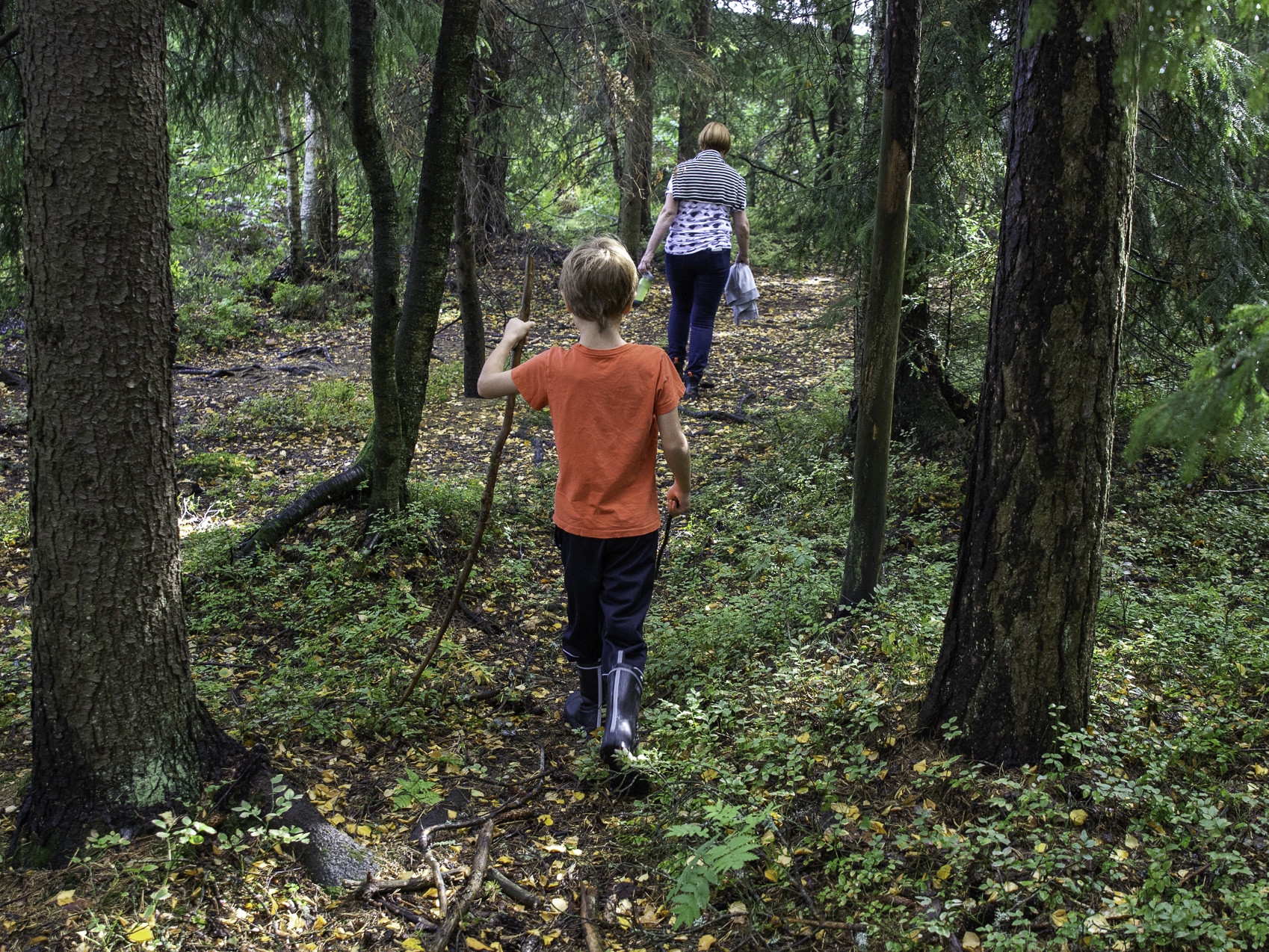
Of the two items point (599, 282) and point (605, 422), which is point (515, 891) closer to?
point (605, 422)

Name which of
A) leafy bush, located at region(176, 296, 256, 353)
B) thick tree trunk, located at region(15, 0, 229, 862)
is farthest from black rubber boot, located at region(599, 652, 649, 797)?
leafy bush, located at region(176, 296, 256, 353)

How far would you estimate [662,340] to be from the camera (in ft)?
38.7

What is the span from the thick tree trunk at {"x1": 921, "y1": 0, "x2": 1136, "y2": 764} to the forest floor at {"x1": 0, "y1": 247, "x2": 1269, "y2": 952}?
23cm

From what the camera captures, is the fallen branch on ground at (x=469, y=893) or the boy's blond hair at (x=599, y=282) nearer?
A: the fallen branch on ground at (x=469, y=893)

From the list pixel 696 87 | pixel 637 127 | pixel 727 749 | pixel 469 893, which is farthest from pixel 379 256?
pixel 696 87

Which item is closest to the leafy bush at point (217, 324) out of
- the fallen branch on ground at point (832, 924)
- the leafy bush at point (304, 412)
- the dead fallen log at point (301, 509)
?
the leafy bush at point (304, 412)

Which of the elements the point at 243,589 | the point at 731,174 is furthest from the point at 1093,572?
the point at 731,174

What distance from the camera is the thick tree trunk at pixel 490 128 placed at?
8906mm

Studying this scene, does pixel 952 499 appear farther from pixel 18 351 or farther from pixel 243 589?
pixel 18 351

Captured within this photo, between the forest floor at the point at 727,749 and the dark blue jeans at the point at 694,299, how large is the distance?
171cm

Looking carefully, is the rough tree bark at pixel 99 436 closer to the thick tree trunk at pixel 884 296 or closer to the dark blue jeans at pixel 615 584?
the dark blue jeans at pixel 615 584

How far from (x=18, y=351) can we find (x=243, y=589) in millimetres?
10567

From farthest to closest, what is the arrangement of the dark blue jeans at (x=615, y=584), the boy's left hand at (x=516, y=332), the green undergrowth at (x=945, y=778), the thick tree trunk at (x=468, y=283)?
the thick tree trunk at (x=468, y=283), the dark blue jeans at (x=615, y=584), the boy's left hand at (x=516, y=332), the green undergrowth at (x=945, y=778)

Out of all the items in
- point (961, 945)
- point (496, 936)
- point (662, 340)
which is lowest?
point (496, 936)
